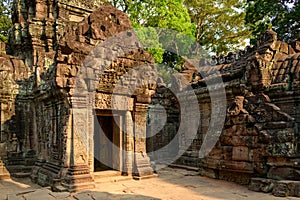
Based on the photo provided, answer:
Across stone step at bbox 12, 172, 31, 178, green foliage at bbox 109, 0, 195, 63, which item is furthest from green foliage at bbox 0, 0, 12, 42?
stone step at bbox 12, 172, 31, 178

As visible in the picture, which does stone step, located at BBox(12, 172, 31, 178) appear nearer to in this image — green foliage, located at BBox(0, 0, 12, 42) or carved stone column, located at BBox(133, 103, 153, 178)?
carved stone column, located at BBox(133, 103, 153, 178)

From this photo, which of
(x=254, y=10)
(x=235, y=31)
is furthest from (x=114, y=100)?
(x=235, y=31)

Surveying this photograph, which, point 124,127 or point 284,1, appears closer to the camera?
point 124,127

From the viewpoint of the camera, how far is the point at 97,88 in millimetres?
7512

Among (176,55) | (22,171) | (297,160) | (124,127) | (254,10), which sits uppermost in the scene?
(254,10)

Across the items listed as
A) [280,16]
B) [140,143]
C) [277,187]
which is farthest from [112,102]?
[280,16]

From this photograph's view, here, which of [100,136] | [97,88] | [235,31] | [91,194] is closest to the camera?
[91,194]

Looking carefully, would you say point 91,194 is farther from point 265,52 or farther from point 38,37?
point 265,52

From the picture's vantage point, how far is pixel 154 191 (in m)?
6.65

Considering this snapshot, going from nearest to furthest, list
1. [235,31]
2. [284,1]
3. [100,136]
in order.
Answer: [100,136] < [284,1] < [235,31]

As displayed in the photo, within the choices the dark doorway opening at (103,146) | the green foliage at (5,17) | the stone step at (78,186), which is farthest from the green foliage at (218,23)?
the stone step at (78,186)

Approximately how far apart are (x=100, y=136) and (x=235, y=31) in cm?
2089

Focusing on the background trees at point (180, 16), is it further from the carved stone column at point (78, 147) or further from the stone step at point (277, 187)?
the stone step at point (277, 187)

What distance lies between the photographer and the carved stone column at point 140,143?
818cm
